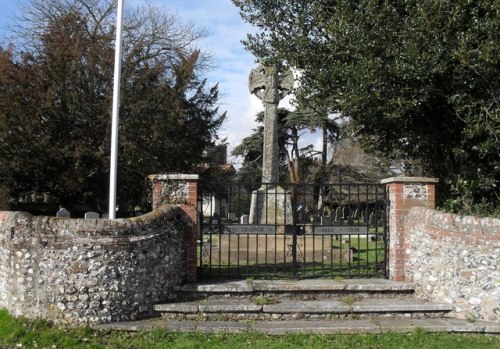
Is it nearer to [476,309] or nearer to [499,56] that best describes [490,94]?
[499,56]

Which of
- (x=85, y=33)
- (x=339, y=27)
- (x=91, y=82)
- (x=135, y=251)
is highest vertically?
(x=85, y=33)

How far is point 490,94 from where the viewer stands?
25.5 feet

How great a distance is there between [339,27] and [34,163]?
16.8m

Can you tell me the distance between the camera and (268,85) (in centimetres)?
1587

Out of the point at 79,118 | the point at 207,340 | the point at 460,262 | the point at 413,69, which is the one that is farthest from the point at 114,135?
the point at 79,118

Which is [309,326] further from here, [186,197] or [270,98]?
[270,98]

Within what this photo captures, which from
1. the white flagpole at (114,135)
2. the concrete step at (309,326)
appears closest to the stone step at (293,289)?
the concrete step at (309,326)

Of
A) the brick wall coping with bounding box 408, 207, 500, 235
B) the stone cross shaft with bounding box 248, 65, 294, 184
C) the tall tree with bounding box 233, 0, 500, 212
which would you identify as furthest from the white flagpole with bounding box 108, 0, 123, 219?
the stone cross shaft with bounding box 248, 65, 294, 184

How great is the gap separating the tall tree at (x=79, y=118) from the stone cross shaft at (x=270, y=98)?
7.48 metres

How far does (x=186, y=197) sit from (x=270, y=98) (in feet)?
27.4

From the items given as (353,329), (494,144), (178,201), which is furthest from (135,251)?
(494,144)

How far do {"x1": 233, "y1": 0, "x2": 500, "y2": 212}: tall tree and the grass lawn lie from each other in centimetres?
248

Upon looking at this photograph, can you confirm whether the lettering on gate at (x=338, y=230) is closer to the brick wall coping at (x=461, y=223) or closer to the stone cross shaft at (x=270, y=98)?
A: the brick wall coping at (x=461, y=223)

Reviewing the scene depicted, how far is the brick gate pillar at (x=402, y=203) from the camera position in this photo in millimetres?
8445
